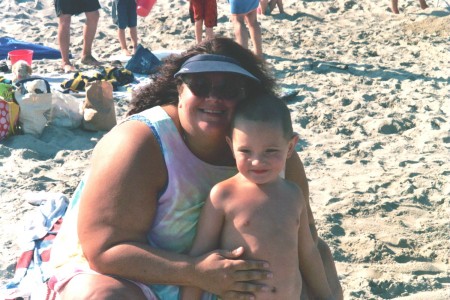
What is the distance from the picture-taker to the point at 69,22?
7523mm

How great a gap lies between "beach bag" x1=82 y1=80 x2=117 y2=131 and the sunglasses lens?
331cm

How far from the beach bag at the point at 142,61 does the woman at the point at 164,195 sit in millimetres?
4612

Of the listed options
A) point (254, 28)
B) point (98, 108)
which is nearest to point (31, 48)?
point (254, 28)

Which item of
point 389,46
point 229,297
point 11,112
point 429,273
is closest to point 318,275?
point 229,297

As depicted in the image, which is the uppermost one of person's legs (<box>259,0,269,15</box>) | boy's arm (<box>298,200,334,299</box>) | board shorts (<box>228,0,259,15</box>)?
board shorts (<box>228,0,259,15</box>)

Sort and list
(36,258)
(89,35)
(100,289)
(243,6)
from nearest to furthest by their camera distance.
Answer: (100,289) < (36,258) < (243,6) < (89,35)

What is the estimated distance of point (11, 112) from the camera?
18.4 feet

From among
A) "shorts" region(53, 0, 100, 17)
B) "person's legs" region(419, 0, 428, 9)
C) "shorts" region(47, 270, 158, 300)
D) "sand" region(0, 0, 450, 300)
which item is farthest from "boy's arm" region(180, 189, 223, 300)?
"person's legs" region(419, 0, 428, 9)

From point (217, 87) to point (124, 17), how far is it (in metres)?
5.59

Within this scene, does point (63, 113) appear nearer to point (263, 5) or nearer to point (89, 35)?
point (89, 35)

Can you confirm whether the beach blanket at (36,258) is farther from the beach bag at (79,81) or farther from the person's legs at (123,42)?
the person's legs at (123,42)

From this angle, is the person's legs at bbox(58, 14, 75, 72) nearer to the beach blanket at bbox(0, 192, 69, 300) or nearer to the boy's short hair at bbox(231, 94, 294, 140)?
the beach blanket at bbox(0, 192, 69, 300)

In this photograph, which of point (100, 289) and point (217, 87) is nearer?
point (100, 289)

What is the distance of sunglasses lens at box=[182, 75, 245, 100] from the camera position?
2.66 m
